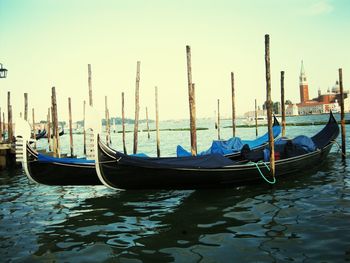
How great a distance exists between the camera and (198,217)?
6.16 meters

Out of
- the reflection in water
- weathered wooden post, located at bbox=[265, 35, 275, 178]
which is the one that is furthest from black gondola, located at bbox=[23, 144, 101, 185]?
weathered wooden post, located at bbox=[265, 35, 275, 178]

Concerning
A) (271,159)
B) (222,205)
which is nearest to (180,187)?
(222,205)

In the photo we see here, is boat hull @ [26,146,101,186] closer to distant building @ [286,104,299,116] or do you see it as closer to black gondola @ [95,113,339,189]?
black gondola @ [95,113,339,189]

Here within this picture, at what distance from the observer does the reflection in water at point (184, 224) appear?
14.7 ft

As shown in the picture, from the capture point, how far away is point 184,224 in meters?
5.79

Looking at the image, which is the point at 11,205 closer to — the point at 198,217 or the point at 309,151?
the point at 198,217

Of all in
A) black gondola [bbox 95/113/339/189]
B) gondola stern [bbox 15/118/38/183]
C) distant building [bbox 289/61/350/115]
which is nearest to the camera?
black gondola [bbox 95/113/339/189]

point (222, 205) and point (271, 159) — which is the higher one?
point (271, 159)

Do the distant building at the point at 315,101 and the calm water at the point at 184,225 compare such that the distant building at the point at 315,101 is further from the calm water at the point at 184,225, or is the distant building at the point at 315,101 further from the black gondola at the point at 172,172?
the calm water at the point at 184,225

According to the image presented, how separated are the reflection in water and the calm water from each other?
1 cm

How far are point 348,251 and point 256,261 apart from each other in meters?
1.17

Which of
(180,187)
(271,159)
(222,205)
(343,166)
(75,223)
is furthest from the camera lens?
(343,166)

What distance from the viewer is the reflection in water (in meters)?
4.49

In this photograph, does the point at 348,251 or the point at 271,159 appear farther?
the point at 271,159
